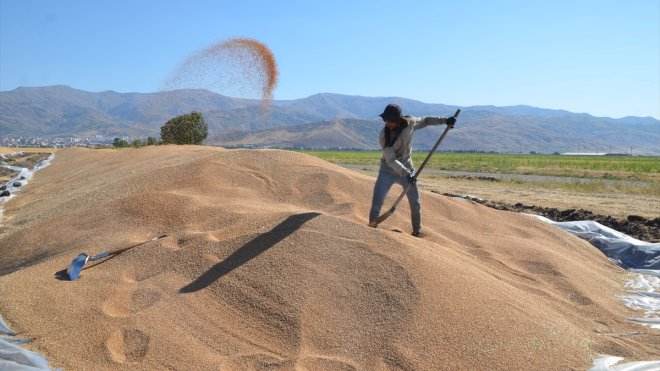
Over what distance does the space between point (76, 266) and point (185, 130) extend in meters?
18.6

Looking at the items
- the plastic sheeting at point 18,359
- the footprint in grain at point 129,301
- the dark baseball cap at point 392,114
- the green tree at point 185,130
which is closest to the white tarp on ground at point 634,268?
the dark baseball cap at point 392,114

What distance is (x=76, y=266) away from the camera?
3.81 m

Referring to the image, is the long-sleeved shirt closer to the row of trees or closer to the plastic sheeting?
the plastic sheeting

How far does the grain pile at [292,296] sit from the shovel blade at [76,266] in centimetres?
6

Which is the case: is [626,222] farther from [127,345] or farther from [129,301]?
[127,345]

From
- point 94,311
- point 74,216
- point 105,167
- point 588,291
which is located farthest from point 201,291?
point 105,167

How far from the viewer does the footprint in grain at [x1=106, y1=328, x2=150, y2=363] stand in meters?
2.83

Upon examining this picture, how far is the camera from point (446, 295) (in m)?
3.42

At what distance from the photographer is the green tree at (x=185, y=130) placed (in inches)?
857

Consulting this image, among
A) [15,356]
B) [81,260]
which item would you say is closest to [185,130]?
[81,260]

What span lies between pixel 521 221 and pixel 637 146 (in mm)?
184334

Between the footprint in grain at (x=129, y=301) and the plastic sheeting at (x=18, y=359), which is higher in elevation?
the footprint in grain at (x=129, y=301)

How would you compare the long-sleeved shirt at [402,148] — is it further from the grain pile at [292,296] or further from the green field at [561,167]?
the green field at [561,167]

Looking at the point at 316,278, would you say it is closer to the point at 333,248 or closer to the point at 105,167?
the point at 333,248
